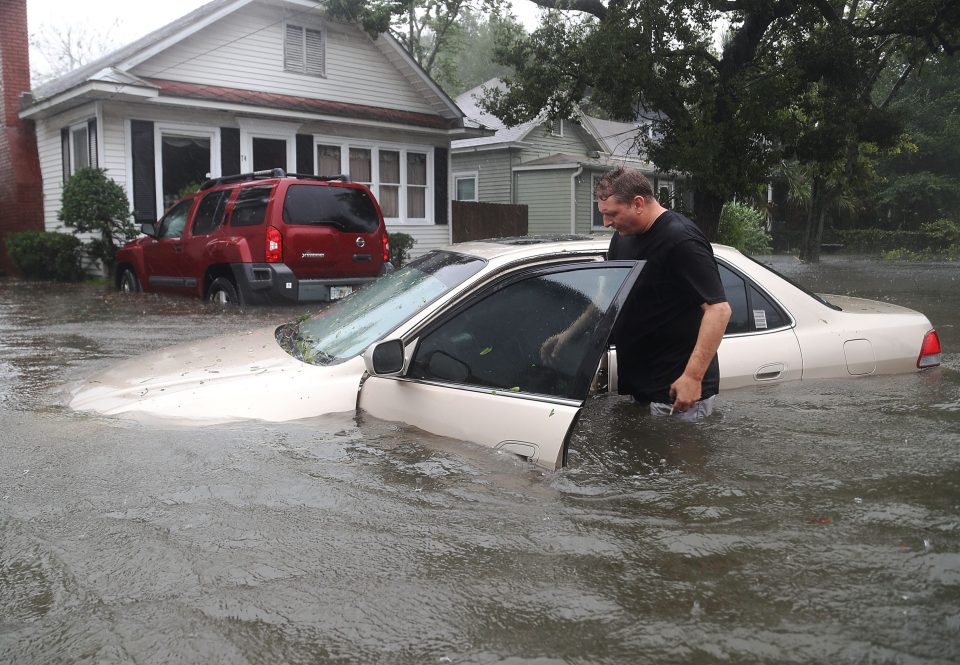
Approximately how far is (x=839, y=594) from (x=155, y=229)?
1233 cm

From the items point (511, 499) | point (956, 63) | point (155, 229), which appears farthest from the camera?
point (956, 63)

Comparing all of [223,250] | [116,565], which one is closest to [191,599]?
[116,565]

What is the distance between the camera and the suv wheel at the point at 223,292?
1155 cm

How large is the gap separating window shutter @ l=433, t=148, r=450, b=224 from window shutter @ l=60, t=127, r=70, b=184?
8416 mm

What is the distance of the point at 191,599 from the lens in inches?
114

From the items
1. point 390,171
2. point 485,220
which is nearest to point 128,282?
point 390,171

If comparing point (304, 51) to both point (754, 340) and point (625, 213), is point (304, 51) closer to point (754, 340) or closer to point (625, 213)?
point (754, 340)

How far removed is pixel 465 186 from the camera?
32.0m

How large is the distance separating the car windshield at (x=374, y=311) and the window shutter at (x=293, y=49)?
16.1 meters

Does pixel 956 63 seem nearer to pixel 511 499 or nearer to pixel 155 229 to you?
pixel 155 229

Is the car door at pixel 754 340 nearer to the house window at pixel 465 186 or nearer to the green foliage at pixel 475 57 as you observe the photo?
the house window at pixel 465 186

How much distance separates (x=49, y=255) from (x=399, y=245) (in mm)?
7176

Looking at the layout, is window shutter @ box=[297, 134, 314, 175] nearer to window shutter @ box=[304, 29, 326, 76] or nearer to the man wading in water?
window shutter @ box=[304, 29, 326, 76]

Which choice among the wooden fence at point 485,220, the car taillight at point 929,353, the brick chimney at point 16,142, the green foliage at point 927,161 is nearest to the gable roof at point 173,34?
the brick chimney at point 16,142
